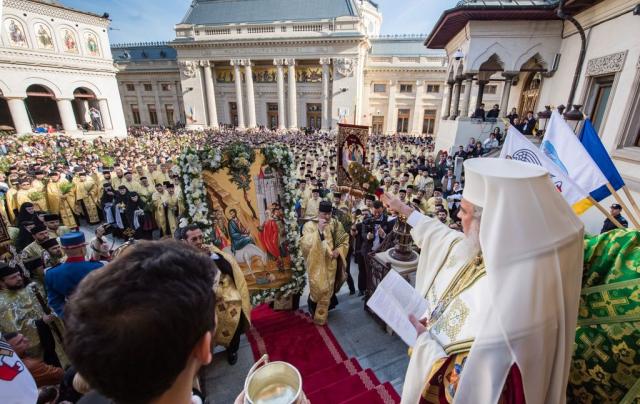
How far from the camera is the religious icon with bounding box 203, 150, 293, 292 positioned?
3.81 metres

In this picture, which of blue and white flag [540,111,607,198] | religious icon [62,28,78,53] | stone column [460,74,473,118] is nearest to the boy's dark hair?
blue and white flag [540,111,607,198]

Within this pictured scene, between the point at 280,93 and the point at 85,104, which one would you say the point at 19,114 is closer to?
the point at 85,104

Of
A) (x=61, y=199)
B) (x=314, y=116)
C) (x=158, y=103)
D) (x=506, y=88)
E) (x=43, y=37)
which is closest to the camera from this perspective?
(x=61, y=199)

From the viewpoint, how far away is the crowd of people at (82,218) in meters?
2.90

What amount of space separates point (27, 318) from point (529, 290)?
4.50 metres

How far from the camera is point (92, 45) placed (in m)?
25.9

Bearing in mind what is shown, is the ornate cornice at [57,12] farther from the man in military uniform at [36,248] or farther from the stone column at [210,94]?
the man in military uniform at [36,248]

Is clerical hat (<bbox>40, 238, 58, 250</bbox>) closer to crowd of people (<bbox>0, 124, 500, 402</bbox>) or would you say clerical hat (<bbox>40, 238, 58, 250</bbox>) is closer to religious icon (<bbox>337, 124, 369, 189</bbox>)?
crowd of people (<bbox>0, 124, 500, 402</bbox>)

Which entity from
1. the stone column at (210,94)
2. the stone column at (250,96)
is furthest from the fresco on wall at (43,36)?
the stone column at (250,96)

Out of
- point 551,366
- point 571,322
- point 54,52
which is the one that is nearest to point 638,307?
point 571,322

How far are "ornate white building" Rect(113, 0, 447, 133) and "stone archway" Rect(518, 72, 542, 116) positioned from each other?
17230 millimetres

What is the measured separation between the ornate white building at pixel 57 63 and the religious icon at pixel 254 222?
29.9m

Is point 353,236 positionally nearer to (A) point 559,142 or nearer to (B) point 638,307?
(A) point 559,142

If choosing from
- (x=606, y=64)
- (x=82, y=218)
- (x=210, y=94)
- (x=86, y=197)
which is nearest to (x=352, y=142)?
(x=606, y=64)
